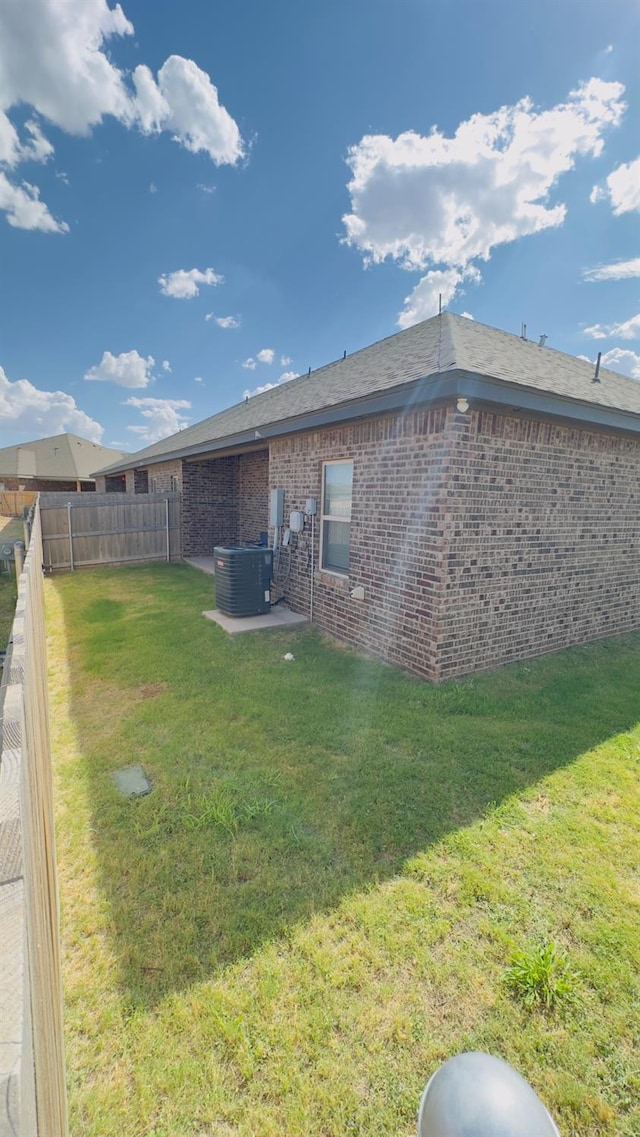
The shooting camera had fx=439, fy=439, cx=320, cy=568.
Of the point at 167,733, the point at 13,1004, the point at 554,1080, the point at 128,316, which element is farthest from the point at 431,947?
the point at 128,316

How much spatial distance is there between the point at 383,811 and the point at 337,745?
2.73 ft

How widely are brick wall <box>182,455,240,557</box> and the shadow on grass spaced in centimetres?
677

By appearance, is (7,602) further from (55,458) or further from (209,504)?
(55,458)

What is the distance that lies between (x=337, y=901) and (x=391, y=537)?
12.2 feet

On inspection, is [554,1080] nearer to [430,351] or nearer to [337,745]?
[337,745]

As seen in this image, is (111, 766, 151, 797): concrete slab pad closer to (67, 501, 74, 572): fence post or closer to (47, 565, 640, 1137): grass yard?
(47, 565, 640, 1137): grass yard

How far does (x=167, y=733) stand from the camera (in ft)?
12.8

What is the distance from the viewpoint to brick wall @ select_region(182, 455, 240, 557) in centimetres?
1260

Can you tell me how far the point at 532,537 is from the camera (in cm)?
541

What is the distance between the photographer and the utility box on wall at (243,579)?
22.7 ft

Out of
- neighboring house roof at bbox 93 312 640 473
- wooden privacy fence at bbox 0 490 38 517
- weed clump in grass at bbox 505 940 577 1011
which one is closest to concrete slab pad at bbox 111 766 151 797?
weed clump in grass at bbox 505 940 577 1011

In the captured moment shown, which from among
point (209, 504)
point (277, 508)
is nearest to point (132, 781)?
point (277, 508)

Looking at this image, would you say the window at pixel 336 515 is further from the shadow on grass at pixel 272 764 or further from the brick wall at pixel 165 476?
the brick wall at pixel 165 476

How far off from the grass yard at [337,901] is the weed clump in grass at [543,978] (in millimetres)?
23
